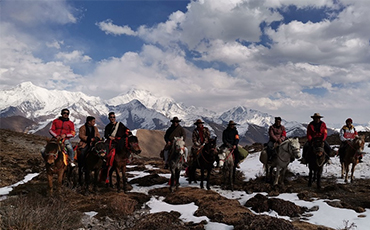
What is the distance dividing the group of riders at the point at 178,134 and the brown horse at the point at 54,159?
0.47 m

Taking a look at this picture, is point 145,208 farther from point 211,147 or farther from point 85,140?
point 211,147

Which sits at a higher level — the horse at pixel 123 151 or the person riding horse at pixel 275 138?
the person riding horse at pixel 275 138

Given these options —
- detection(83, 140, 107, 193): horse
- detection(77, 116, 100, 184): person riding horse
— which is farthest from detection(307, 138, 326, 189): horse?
detection(77, 116, 100, 184): person riding horse

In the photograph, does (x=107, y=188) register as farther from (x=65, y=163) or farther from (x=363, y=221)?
(x=363, y=221)

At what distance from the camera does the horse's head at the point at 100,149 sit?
1110cm

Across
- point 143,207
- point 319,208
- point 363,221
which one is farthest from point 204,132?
point 363,221

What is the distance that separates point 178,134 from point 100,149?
389 centimetres

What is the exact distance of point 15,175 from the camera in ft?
53.1

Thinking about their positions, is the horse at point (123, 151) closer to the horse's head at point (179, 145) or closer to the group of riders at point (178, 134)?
the group of riders at point (178, 134)

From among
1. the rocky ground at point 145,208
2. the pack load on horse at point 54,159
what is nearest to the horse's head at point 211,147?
the rocky ground at point 145,208

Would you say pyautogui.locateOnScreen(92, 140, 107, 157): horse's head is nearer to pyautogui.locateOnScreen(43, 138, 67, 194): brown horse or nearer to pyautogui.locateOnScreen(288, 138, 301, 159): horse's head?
pyautogui.locateOnScreen(43, 138, 67, 194): brown horse

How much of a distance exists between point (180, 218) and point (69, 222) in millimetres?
3428

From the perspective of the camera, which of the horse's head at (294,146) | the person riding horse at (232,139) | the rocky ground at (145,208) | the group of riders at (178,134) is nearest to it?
the rocky ground at (145,208)

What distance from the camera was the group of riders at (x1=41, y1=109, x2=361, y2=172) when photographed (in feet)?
37.2
